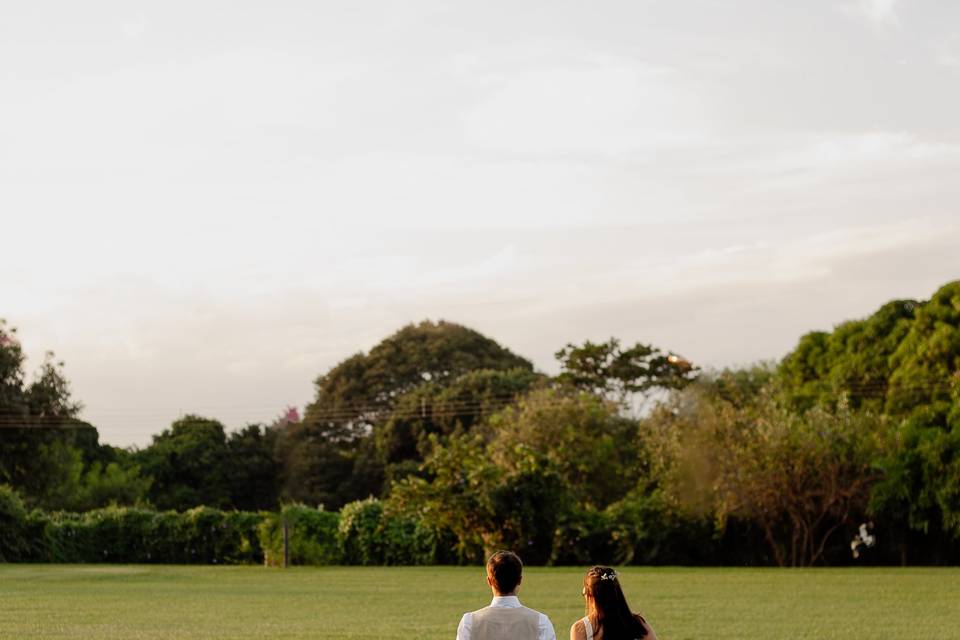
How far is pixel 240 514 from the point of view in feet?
116

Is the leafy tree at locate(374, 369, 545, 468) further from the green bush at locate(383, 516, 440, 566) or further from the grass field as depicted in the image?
the grass field

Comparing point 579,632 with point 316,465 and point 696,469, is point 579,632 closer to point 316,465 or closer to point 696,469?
point 696,469

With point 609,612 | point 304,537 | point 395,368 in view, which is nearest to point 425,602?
point 609,612

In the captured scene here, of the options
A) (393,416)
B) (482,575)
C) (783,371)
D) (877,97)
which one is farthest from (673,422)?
(393,416)

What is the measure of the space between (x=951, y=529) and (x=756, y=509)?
4.22 metres

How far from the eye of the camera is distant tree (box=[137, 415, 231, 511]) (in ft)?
169

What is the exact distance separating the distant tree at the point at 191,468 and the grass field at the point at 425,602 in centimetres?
2211

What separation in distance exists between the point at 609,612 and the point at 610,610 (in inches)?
0.4

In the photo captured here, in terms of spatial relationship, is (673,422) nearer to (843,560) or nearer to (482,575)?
(843,560)

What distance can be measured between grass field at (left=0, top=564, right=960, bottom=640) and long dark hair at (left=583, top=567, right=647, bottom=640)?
851 cm

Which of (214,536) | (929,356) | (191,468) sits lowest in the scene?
(214,536)

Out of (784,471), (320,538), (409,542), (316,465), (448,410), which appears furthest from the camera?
(316,465)

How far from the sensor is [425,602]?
19.6m

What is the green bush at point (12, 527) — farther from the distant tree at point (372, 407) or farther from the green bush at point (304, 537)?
the distant tree at point (372, 407)
